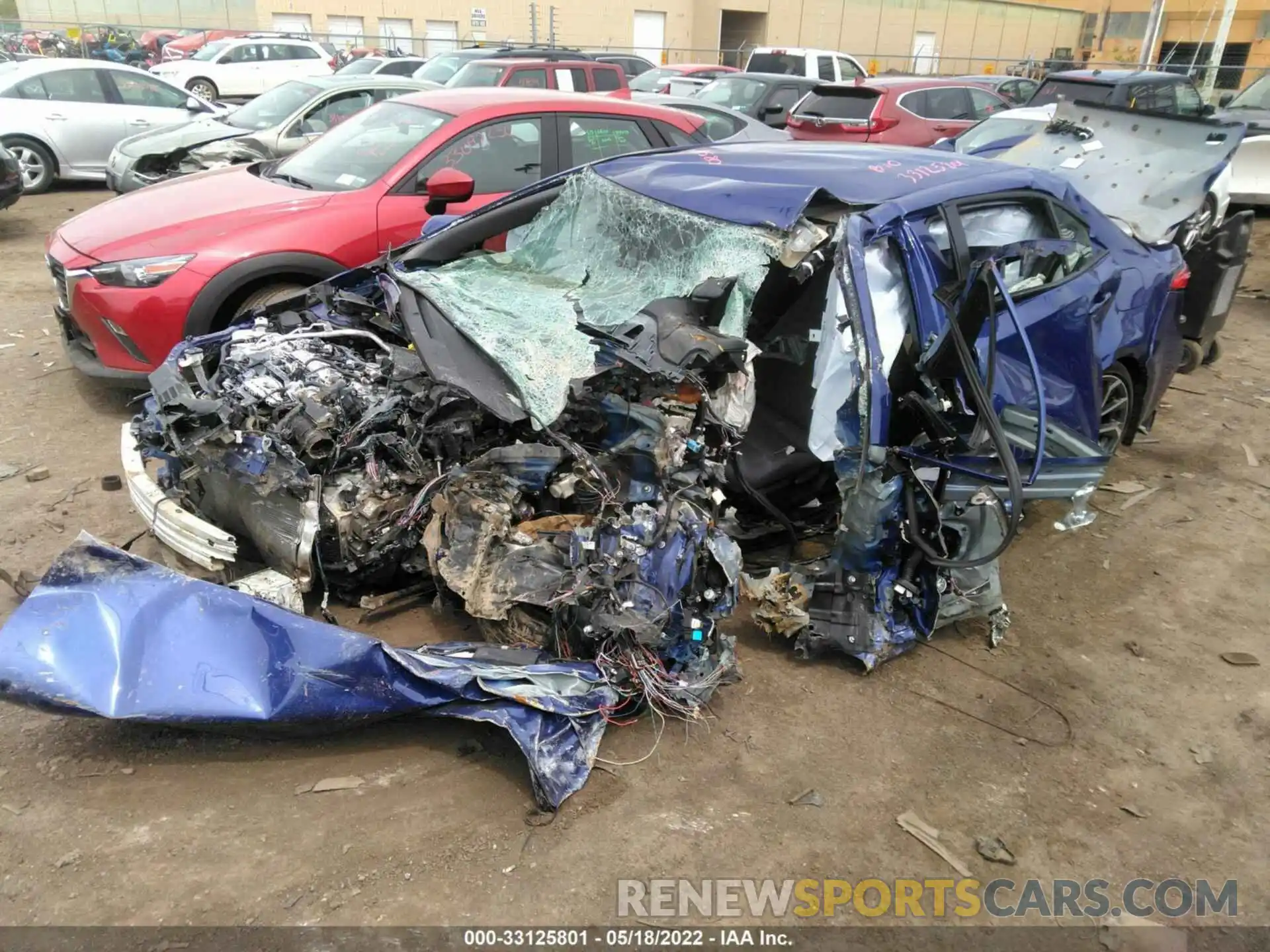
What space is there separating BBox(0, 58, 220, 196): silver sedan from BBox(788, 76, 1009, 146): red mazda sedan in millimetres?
7812

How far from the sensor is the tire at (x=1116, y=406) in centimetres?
449

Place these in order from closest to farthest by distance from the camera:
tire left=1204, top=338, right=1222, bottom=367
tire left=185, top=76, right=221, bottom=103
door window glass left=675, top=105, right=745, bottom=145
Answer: tire left=1204, top=338, right=1222, bottom=367 < door window glass left=675, top=105, right=745, bottom=145 < tire left=185, top=76, right=221, bottom=103

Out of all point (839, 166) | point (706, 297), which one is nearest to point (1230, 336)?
point (839, 166)

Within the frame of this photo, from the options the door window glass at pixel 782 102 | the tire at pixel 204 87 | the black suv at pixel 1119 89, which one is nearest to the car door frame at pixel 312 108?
the door window glass at pixel 782 102

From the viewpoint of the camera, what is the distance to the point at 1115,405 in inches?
181

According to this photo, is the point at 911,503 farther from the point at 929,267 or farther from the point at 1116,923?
the point at 1116,923

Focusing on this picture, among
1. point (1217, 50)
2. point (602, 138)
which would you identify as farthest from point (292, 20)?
point (602, 138)

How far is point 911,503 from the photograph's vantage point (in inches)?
126

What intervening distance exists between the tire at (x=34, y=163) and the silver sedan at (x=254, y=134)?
1.64m

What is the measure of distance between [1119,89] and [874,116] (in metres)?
2.85

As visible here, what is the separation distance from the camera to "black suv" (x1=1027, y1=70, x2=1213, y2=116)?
9.43m

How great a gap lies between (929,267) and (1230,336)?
20.5ft

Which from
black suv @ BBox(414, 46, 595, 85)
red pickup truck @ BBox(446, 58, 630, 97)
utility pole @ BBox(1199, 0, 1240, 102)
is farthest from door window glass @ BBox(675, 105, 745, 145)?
utility pole @ BBox(1199, 0, 1240, 102)

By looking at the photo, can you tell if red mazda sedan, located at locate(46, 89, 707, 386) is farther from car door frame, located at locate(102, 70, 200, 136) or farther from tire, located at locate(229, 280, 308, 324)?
car door frame, located at locate(102, 70, 200, 136)
